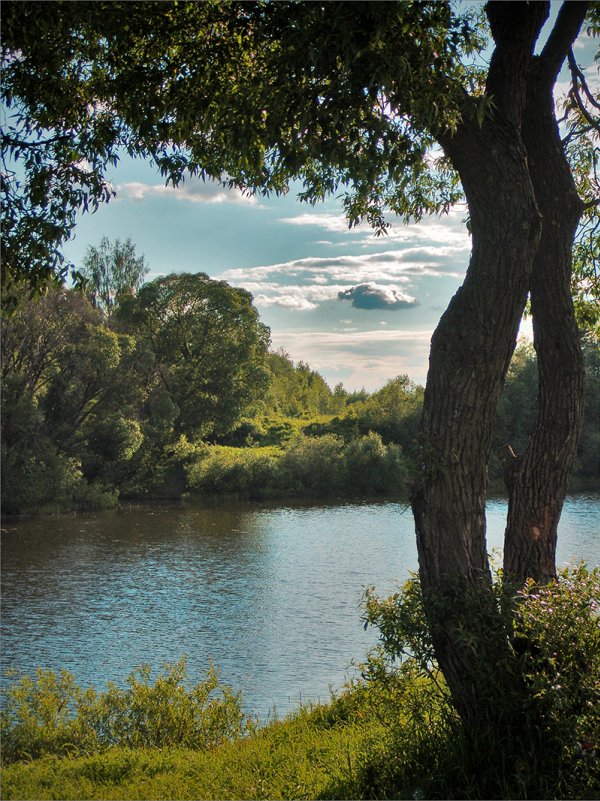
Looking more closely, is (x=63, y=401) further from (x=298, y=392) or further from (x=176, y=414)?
(x=298, y=392)

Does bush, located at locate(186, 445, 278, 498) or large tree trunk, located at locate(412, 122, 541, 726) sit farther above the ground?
large tree trunk, located at locate(412, 122, 541, 726)

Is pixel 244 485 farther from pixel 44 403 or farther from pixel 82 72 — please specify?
pixel 82 72

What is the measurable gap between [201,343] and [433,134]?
38.6 meters

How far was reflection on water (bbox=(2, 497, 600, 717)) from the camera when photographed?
13.8 m

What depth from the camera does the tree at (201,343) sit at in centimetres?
4344

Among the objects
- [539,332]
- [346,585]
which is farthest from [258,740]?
[346,585]

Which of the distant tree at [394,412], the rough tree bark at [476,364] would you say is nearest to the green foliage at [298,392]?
the distant tree at [394,412]

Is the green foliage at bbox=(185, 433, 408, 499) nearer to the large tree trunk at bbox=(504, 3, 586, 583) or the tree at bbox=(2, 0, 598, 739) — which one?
the tree at bbox=(2, 0, 598, 739)

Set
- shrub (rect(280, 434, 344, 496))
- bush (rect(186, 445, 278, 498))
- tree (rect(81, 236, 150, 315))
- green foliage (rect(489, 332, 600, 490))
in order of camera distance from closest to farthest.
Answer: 1. bush (rect(186, 445, 278, 498))
2. shrub (rect(280, 434, 344, 496))
3. green foliage (rect(489, 332, 600, 490))
4. tree (rect(81, 236, 150, 315))

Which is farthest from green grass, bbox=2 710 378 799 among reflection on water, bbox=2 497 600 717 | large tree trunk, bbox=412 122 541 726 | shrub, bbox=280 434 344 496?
shrub, bbox=280 434 344 496

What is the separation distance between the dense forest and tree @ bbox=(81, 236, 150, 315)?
27.4 feet

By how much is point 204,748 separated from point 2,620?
34.5 feet

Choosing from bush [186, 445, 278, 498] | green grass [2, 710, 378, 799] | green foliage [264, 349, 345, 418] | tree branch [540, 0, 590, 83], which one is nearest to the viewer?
green grass [2, 710, 378, 799]

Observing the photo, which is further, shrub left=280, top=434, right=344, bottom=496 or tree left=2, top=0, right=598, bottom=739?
shrub left=280, top=434, right=344, bottom=496
